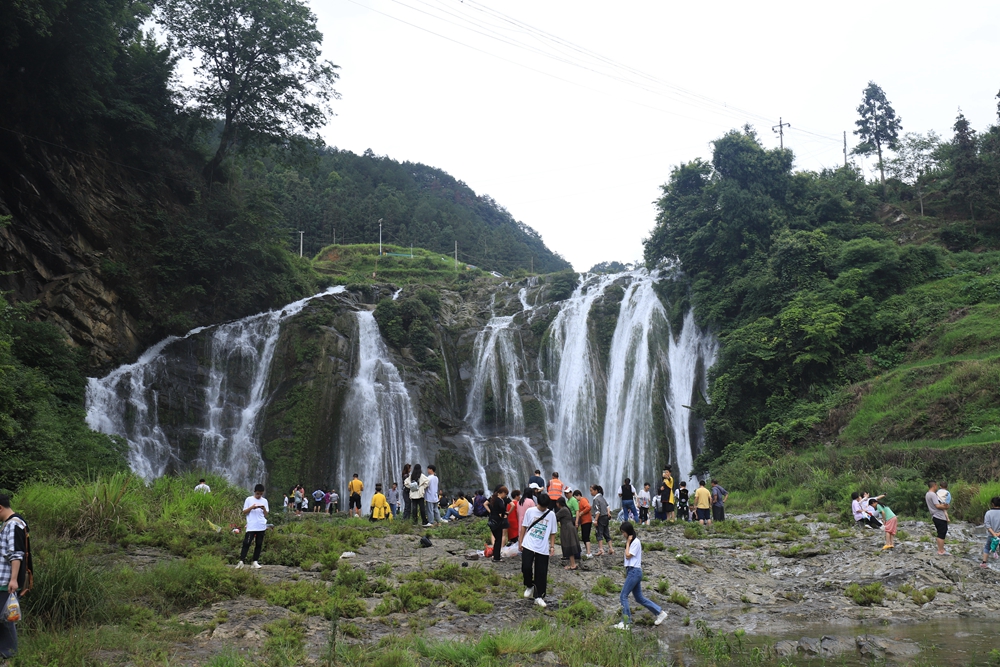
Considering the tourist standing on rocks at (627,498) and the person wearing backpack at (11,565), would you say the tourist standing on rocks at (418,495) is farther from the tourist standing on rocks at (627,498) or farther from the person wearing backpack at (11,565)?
the person wearing backpack at (11,565)

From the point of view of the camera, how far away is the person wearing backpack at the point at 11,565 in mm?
5961

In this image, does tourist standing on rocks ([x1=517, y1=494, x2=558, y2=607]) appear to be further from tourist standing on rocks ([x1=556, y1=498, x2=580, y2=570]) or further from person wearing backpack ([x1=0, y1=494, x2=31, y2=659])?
person wearing backpack ([x1=0, y1=494, x2=31, y2=659])

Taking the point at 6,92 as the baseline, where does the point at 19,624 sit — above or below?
below

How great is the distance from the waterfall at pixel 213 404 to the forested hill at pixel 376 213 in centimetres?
3510

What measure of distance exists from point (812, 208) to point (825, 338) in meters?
10.5

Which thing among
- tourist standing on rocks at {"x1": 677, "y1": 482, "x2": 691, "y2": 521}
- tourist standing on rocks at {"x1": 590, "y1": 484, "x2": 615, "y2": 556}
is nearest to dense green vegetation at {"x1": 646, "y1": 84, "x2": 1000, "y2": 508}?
tourist standing on rocks at {"x1": 677, "y1": 482, "x2": 691, "y2": 521}

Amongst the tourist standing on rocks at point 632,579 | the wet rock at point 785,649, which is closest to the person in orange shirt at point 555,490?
the tourist standing on rocks at point 632,579

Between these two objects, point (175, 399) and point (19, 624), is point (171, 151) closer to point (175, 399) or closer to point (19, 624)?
point (175, 399)

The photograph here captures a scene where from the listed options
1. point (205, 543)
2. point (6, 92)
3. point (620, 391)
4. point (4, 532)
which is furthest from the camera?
point (620, 391)

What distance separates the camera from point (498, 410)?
103ft

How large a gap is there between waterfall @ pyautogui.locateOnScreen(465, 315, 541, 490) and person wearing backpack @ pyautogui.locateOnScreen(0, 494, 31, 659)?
2242 centimetres

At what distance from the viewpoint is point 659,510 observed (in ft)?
60.2

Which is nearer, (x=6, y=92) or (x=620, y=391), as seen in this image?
(x=6, y=92)

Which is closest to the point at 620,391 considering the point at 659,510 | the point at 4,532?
the point at 659,510
